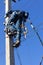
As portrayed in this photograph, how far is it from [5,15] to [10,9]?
275 millimetres

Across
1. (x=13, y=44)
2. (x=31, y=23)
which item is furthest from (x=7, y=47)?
(x=31, y=23)

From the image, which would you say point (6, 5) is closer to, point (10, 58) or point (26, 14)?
point (26, 14)

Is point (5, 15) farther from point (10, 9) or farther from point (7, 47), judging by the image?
point (7, 47)

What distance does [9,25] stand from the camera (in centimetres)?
1420

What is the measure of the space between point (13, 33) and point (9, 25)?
1.11ft

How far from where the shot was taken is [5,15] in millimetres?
14391

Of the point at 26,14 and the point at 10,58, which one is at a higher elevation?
the point at 26,14

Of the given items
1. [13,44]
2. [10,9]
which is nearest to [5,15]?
[10,9]

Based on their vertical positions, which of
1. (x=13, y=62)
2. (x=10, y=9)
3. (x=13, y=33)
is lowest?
(x=13, y=62)

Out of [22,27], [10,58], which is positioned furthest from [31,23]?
[10,58]

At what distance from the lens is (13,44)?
1389 centimetres

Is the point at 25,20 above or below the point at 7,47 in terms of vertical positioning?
above

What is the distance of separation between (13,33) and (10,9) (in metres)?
0.91

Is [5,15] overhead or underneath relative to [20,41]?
overhead
